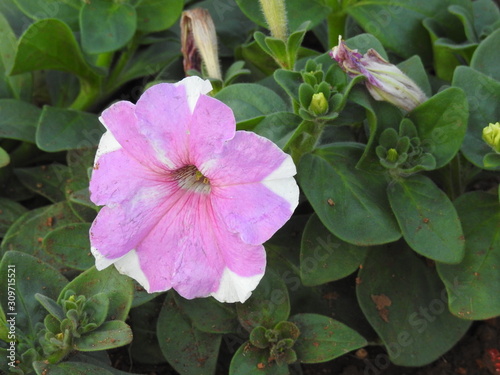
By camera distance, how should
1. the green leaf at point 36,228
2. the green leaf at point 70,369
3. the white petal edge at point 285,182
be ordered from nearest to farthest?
1. the white petal edge at point 285,182
2. the green leaf at point 70,369
3. the green leaf at point 36,228

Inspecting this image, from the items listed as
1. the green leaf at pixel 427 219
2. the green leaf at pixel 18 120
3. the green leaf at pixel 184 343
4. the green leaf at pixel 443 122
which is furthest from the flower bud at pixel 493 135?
the green leaf at pixel 18 120

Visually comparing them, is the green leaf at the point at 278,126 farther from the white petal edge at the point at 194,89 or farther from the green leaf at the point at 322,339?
the green leaf at the point at 322,339

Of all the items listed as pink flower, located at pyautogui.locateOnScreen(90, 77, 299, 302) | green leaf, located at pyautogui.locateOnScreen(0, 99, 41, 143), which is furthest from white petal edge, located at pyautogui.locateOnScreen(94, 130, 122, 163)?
green leaf, located at pyautogui.locateOnScreen(0, 99, 41, 143)

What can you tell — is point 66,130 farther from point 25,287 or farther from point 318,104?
point 318,104

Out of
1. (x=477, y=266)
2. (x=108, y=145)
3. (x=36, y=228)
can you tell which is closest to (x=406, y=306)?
(x=477, y=266)

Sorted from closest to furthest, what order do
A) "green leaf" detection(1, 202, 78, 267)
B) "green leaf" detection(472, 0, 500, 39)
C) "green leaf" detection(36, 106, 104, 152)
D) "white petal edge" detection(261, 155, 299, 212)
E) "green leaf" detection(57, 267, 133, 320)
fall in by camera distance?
"white petal edge" detection(261, 155, 299, 212) → "green leaf" detection(57, 267, 133, 320) → "green leaf" detection(1, 202, 78, 267) → "green leaf" detection(36, 106, 104, 152) → "green leaf" detection(472, 0, 500, 39)

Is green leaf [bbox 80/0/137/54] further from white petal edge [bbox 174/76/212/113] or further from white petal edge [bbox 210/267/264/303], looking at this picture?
white petal edge [bbox 210/267/264/303]
